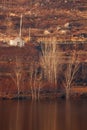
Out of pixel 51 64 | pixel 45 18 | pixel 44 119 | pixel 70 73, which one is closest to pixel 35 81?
pixel 51 64

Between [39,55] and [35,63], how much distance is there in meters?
1.91

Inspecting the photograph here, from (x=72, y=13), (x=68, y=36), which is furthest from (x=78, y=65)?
(x=72, y=13)

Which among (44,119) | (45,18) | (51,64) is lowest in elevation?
(51,64)

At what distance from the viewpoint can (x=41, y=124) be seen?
75.7 ft

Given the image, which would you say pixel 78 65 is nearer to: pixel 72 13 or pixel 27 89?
pixel 27 89

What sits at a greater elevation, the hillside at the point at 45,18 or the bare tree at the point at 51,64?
the hillside at the point at 45,18

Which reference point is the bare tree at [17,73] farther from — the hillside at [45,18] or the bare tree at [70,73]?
the hillside at [45,18]

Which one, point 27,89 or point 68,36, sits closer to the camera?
point 27,89

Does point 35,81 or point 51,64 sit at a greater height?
point 51,64

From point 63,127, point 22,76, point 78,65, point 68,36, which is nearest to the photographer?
point 63,127

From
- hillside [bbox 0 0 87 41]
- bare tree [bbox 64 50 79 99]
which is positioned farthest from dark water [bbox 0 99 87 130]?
hillside [bbox 0 0 87 41]

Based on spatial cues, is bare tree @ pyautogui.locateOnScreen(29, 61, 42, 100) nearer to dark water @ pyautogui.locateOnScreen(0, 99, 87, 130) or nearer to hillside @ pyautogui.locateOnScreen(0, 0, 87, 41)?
hillside @ pyautogui.locateOnScreen(0, 0, 87, 41)

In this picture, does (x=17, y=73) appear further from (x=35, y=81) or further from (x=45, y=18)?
(x=45, y=18)

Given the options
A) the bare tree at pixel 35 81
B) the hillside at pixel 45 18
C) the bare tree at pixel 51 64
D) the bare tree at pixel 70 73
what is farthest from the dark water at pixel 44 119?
the hillside at pixel 45 18
